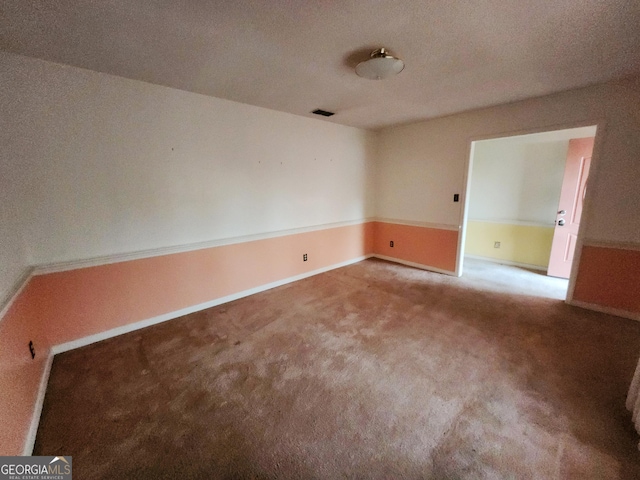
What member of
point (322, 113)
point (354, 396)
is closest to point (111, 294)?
A: point (354, 396)

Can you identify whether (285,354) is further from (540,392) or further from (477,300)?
(477,300)

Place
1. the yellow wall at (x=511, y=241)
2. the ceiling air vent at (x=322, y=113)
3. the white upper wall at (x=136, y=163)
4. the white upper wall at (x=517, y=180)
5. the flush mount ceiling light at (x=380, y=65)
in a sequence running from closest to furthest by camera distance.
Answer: the flush mount ceiling light at (x=380, y=65) → the white upper wall at (x=136, y=163) → the ceiling air vent at (x=322, y=113) → the white upper wall at (x=517, y=180) → the yellow wall at (x=511, y=241)

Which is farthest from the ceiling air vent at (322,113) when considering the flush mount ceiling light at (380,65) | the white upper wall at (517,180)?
the white upper wall at (517,180)

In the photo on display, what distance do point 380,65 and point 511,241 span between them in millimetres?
4062

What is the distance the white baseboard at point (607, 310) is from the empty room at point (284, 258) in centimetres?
3

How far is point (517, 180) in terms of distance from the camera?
432cm

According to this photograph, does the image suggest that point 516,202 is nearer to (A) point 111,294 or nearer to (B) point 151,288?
(B) point 151,288

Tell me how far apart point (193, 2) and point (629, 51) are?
2.95m

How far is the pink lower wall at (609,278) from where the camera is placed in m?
2.52

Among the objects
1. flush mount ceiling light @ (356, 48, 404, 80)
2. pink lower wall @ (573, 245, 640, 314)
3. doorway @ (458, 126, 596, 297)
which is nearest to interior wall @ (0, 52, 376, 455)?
flush mount ceiling light @ (356, 48, 404, 80)

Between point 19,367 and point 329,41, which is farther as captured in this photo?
point 329,41

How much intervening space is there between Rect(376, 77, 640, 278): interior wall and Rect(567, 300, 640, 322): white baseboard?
22 cm

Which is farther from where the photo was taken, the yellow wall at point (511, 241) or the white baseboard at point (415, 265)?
the yellow wall at point (511, 241)

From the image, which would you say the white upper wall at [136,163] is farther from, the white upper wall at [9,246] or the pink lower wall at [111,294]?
the pink lower wall at [111,294]
